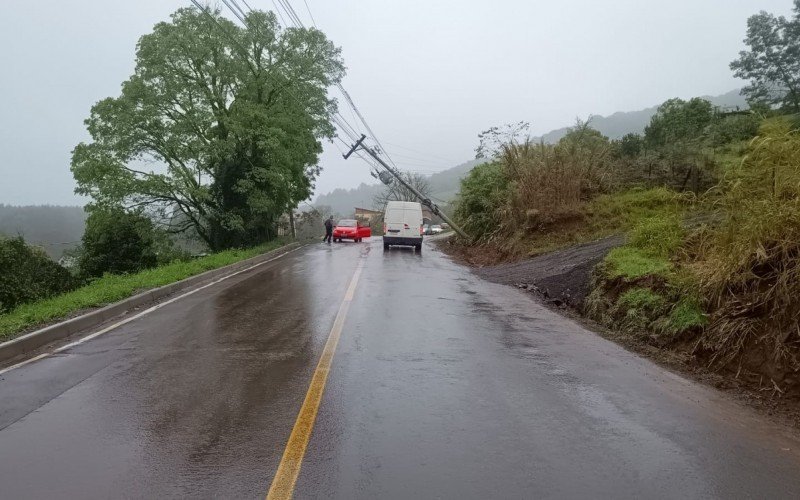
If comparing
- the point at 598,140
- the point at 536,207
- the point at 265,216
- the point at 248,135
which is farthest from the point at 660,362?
the point at 265,216

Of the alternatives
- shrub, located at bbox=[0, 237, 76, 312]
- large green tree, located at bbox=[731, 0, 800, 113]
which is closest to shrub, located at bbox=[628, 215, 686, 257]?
shrub, located at bbox=[0, 237, 76, 312]

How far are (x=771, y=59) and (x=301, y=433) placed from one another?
51081 mm

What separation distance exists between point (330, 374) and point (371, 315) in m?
3.62

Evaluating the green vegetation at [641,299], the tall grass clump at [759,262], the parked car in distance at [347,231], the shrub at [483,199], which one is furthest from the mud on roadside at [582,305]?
the parked car in distance at [347,231]

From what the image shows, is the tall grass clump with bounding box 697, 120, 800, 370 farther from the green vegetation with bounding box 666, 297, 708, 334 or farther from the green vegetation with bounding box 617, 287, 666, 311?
the green vegetation with bounding box 617, 287, 666, 311

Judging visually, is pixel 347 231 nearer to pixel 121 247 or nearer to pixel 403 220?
pixel 403 220

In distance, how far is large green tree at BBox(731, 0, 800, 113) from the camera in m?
41.9

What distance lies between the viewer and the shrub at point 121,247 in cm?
2977

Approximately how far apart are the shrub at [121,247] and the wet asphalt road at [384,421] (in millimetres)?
23245

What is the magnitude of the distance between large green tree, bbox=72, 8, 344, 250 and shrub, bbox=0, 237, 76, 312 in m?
9.15

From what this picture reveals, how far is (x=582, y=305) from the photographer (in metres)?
10.9

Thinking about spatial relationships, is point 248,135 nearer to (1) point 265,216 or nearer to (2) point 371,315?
(1) point 265,216

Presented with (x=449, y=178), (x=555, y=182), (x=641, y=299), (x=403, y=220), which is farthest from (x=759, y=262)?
(x=449, y=178)

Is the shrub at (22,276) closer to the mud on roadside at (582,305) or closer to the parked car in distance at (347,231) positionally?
the mud on roadside at (582,305)
